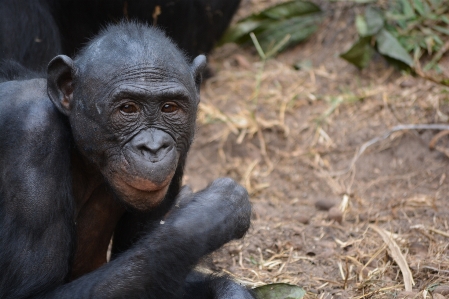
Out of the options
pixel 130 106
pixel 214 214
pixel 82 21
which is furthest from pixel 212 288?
pixel 82 21

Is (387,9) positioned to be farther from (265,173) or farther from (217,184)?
(217,184)

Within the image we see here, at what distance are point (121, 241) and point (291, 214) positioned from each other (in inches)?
72.1

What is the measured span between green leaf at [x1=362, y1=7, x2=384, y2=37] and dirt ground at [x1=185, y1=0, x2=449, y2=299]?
0.43 metres

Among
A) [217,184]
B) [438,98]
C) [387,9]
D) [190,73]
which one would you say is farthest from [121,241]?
[387,9]

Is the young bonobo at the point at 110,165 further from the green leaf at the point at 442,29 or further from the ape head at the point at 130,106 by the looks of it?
the green leaf at the point at 442,29

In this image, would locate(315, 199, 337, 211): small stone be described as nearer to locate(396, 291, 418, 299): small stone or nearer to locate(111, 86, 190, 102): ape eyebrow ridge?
locate(396, 291, 418, 299): small stone

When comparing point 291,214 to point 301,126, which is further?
point 301,126

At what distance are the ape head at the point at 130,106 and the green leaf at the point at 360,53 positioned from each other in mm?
4699

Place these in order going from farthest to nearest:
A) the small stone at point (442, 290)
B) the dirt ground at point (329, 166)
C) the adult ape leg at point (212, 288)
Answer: the dirt ground at point (329, 166) → the small stone at point (442, 290) → the adult ape leg at point (212, 288)

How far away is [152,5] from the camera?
751 centimetres

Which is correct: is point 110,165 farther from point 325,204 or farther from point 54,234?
point 325,204

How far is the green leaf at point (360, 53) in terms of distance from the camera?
344 inches

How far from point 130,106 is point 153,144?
32cm

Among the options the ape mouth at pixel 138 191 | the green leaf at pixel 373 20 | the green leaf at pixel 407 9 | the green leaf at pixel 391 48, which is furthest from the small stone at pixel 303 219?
the green leaf at pixel 407 9
